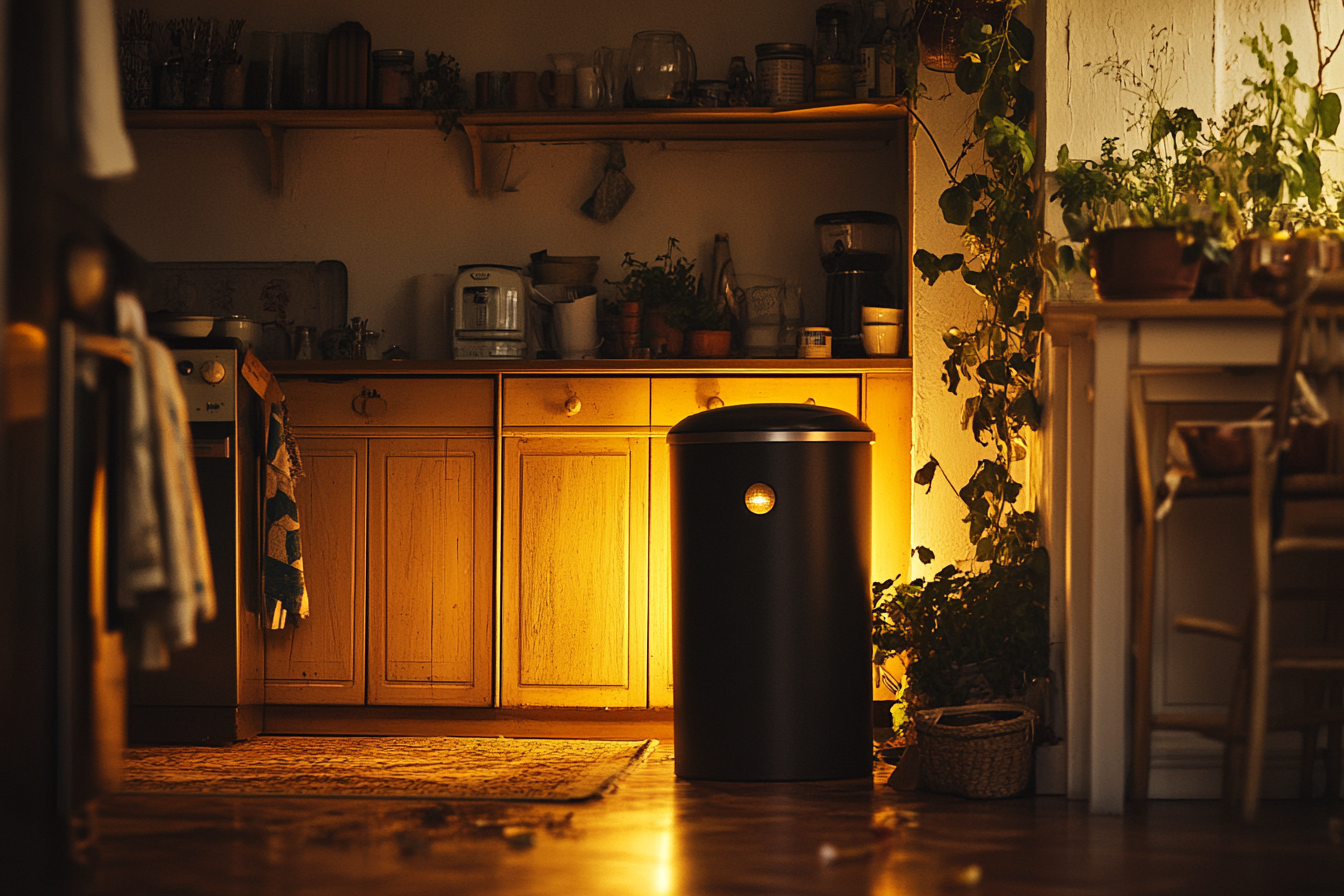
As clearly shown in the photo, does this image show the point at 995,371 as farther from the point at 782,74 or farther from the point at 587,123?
the point at 587,123

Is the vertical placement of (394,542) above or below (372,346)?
below

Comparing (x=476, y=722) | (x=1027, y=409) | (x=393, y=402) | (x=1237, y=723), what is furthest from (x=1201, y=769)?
(x=393, y=402)

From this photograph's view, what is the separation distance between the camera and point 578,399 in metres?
3.79

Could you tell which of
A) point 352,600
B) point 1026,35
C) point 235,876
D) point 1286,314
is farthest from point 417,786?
point 1026,35

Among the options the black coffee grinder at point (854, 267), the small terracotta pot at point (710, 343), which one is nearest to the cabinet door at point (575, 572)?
the small terracotta pot at point (710, 343)

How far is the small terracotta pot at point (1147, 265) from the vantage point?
8.06 ft

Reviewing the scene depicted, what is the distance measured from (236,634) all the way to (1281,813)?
8.32ft

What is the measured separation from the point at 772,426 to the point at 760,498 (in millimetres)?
160

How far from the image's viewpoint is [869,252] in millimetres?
4062

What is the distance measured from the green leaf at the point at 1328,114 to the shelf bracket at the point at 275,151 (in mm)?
3026

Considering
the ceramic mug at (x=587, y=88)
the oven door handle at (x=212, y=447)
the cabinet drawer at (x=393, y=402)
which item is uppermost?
the ceramic mug at (x=587, y=88)

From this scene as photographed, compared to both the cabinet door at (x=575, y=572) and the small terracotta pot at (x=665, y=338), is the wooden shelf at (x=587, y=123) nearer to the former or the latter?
the small terracotta pot at (x=665, y=338)

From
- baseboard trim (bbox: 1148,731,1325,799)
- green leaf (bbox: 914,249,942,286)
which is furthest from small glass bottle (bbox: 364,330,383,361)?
baseboard trim (bbox: 1148,731,1325,799)

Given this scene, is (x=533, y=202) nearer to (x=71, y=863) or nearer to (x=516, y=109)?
(x=516, y=109)
